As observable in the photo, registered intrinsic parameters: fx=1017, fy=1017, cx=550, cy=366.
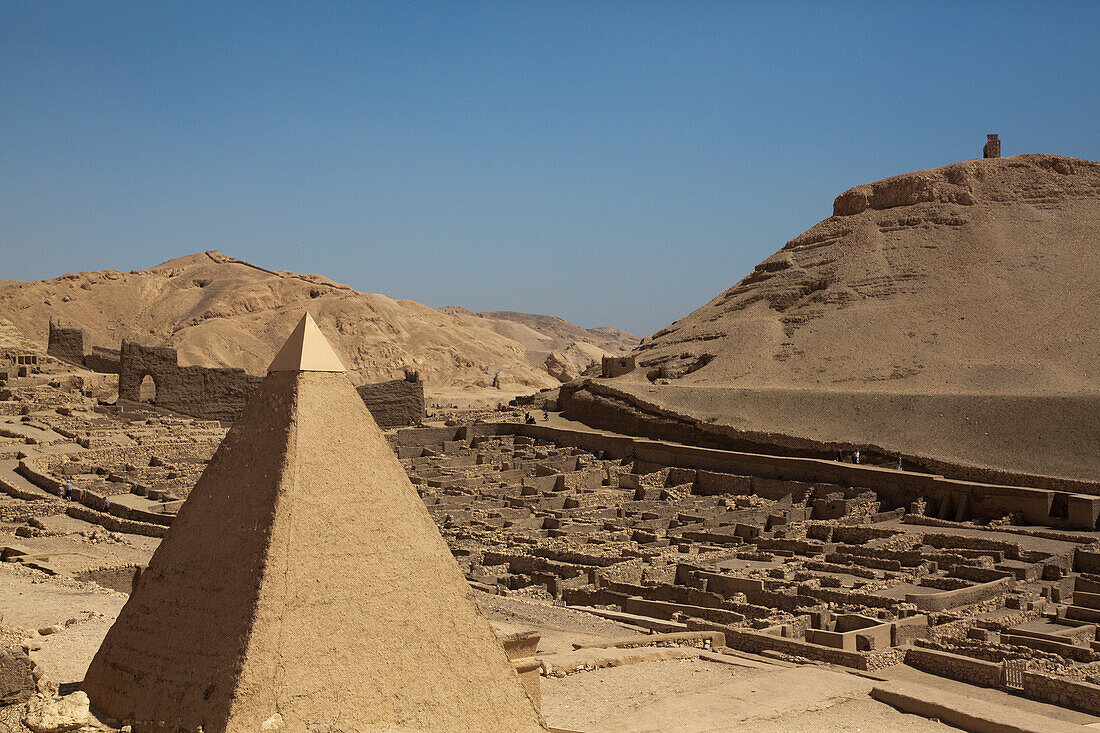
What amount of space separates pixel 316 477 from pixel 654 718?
465 centimetres

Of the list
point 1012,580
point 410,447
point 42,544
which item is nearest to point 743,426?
point 410,447

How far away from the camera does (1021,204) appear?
42.2 metres

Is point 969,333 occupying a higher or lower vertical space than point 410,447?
higher

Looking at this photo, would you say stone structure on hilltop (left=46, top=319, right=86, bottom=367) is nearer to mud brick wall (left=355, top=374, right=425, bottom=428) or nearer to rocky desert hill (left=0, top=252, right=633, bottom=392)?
rocky desert hill (left=0, top=252, right=633, bottom=392)

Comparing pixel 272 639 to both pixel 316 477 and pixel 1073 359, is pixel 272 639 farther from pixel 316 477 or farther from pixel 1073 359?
pixel 1073 359

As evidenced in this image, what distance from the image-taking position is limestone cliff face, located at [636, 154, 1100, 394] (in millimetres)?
31734

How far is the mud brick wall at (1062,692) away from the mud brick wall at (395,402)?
24.2 meters

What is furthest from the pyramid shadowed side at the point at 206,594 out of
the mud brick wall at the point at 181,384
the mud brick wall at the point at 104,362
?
the mud brick wall at the point at 104,362

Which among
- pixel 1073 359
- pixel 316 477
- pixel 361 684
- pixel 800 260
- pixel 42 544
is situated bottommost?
pixel 42 544

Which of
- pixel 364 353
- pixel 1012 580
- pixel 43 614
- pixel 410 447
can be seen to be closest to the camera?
pixel 43 614

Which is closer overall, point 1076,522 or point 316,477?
point 316,477

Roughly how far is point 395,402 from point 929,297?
19.9 metres

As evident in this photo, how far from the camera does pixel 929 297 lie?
37.6 metres

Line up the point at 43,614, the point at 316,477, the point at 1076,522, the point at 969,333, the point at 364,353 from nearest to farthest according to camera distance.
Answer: the point at 316,477 < the point at 43,614 < the point at 1076,522 < the point at 969,333 < the point at 364,353
